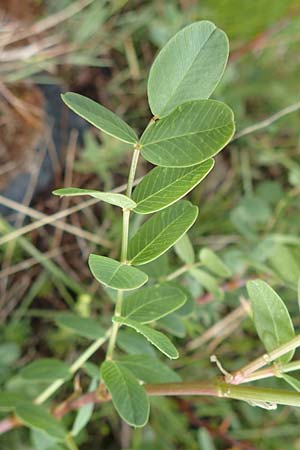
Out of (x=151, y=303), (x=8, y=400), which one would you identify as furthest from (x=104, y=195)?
(x=8, y=400)

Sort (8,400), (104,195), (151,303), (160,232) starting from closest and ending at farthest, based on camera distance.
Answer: (104,195), (160,232), (151,303), (8,400)

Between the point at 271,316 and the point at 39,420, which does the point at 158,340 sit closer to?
the point at 271,316

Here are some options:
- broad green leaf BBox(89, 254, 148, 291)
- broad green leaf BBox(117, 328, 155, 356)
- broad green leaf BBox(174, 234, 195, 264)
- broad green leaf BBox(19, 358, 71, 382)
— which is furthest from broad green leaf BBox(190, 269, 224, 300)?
broad green leaf BBox(89, 254, 148, 291)

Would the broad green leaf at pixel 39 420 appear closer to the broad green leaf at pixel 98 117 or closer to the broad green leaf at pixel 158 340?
the broad green leaf at pixel 158 340

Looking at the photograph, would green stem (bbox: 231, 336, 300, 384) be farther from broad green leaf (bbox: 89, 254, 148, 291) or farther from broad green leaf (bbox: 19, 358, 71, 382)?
broad green leaf (bbox: 19, 358, 71, 382)

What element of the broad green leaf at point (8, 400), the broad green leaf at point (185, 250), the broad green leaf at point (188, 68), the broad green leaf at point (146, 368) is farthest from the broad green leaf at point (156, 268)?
the broad green leaf at point (188, 68)
